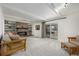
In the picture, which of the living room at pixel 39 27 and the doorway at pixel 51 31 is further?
the doorway at pixel 51 31

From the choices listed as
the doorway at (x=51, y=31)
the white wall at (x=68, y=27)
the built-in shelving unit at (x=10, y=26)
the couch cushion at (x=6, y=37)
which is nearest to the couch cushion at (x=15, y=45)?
the couch cushion at (x=6, y=37)

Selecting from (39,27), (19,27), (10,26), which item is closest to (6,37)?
(10,26)

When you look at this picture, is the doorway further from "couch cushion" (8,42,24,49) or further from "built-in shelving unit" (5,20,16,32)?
"built-in shelving unit" (5,20,16,32)

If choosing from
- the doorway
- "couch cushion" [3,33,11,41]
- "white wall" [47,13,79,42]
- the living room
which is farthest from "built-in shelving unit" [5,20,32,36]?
"white wall" [47,13,79,42]

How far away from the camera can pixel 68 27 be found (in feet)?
6.71

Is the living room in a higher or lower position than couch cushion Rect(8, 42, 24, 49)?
higher

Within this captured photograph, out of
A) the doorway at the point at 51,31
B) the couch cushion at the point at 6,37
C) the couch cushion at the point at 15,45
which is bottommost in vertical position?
the couch cushion at the point at 15,45

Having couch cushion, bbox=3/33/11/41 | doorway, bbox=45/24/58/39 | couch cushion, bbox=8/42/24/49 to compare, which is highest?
doorway, bbox=45/24/58/39

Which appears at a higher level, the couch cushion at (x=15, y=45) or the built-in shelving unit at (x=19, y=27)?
the built-in shelving unit at (x=19, y=27)

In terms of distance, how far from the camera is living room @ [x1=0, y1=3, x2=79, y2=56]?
6.32ft

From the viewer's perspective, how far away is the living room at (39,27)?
6.32ft

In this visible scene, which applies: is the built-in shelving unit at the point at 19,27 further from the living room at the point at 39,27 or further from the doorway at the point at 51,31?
the doorway at the point at 51,31

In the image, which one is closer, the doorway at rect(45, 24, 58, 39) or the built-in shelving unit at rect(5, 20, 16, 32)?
the built-in shelving unit at rect(5, 20, 16, 32)

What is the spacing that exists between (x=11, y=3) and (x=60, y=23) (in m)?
1.12
